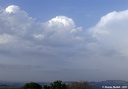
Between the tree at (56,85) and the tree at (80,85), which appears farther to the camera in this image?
the tree at (80,85)

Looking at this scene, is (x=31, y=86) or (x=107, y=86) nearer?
(x=31, y=86)

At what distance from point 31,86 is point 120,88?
96.2 feet

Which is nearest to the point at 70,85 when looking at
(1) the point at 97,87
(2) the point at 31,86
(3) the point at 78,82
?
(3) the point at 78,82

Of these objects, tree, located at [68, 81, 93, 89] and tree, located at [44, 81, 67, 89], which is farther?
tree, located at [68, 81, 93, 89]

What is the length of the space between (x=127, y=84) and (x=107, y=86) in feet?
42.3

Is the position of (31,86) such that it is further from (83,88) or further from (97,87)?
(97,87)

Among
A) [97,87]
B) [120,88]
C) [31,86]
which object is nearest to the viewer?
[31,86]

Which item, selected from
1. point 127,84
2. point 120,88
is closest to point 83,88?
point 120,88

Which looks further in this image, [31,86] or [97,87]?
[97,87]

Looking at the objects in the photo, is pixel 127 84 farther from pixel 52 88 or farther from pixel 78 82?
pixel 52 88

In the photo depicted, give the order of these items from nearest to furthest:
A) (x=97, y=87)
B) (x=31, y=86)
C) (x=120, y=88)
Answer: (x=31, y=86)
(x=120, y=88)
(x=97, y=87)

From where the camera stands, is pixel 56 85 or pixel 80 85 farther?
pixel 80 85

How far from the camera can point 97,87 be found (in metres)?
92.5

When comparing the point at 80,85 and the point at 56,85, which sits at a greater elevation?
the point at 80,85
